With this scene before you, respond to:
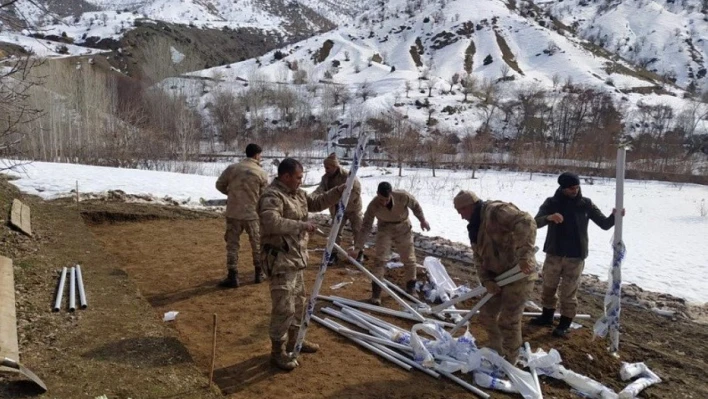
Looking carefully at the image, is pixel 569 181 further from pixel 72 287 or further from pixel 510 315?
pixel 72 287

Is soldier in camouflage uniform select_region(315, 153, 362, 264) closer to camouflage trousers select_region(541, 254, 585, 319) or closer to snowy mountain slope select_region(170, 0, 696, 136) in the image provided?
camouflage trousers select_region(541, 254, 585, 319)

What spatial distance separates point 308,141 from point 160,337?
4634cm

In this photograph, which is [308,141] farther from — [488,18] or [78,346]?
[488,18]

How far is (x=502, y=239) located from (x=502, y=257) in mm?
194

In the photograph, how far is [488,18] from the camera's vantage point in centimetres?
9400

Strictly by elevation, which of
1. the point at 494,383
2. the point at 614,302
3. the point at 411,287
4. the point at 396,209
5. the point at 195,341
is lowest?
the point at 494,383

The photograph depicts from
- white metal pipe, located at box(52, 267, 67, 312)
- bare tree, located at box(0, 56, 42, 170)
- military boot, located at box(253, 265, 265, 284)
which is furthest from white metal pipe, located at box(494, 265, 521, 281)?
bare tree, located at box(0, 56, 42, 170)

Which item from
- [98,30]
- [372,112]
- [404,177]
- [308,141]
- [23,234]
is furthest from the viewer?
[98,30]

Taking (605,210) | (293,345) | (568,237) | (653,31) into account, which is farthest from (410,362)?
(653,31)

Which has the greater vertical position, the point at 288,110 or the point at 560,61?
the point at 560,61

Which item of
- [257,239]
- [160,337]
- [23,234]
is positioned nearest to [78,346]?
[160,337]

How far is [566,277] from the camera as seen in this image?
5855mm

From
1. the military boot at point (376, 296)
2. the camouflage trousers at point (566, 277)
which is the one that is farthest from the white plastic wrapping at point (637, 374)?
the military boot at point (376, 296)

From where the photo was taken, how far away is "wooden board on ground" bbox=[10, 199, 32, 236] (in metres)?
8.02
